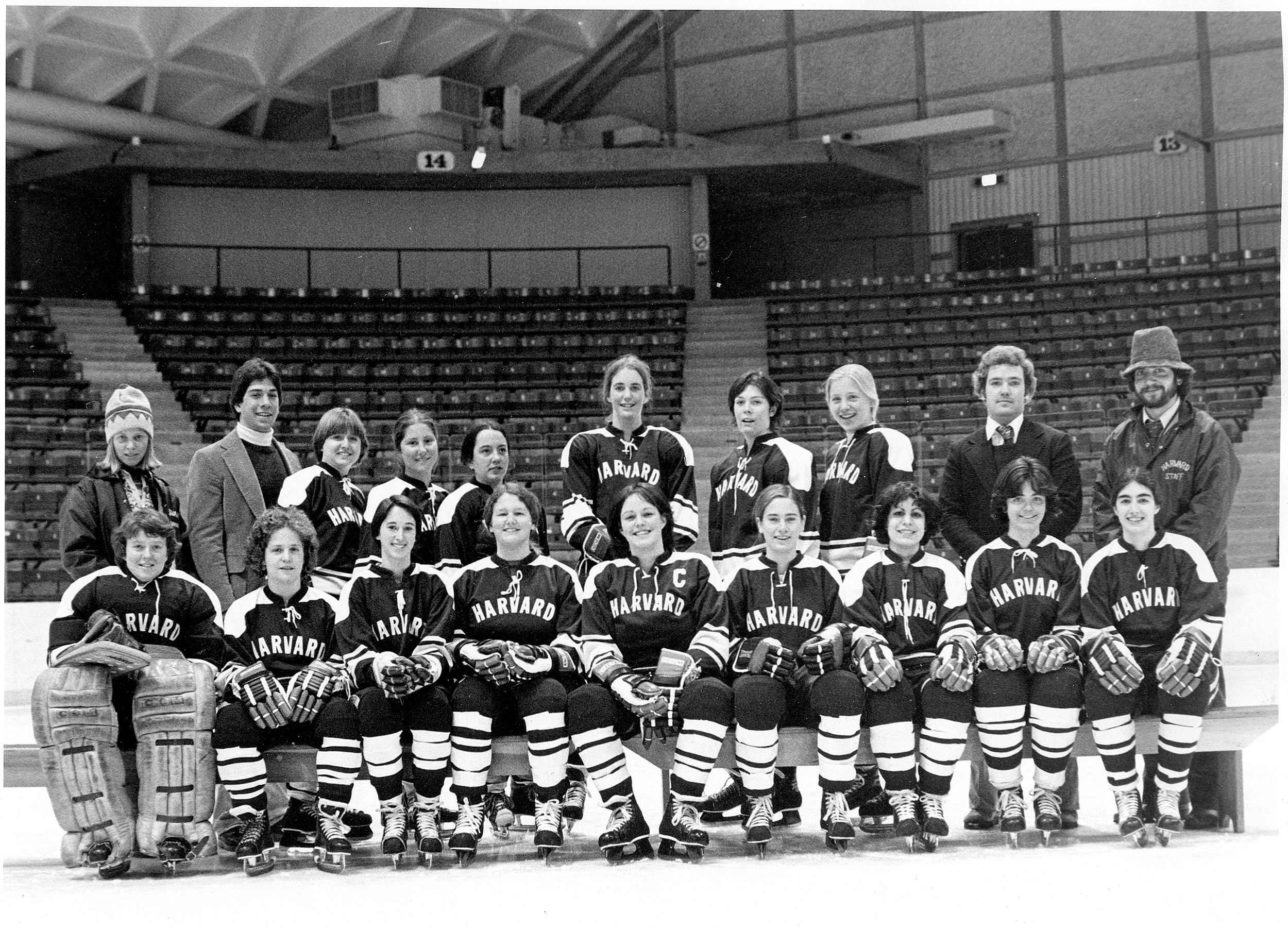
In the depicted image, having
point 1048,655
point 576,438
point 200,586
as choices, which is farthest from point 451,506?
point 1048,655

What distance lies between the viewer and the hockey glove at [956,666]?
3.64 m

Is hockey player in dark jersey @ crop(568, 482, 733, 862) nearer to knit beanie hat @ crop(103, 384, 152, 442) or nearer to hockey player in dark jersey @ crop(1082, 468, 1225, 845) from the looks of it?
hockey player in dark jersey @ crop(1082, 468, 1225, 845)

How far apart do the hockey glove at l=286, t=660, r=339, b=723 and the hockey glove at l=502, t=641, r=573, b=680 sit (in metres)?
0.53

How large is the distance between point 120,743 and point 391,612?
35.4 inches

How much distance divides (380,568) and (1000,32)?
42.9 ft

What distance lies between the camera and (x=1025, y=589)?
12.8 ft

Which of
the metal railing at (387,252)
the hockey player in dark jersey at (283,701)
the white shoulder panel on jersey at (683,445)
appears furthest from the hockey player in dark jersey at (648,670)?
the metal railing at (387,252)

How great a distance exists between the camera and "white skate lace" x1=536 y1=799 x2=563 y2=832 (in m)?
3.60

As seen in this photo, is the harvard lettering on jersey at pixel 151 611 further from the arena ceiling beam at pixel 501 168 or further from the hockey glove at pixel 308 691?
the arena ceiling beam at pixel 501 168

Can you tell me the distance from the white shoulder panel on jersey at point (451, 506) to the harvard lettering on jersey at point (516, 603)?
1.28 feet

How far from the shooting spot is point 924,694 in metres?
3.70

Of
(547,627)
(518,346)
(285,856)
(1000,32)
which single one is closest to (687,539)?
(547,627)

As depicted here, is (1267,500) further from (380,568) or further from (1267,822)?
(380,568)

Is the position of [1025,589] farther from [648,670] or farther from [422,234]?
[422,234]
